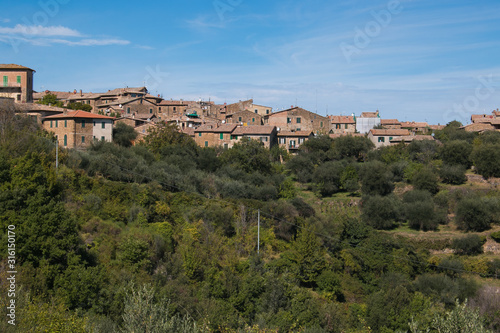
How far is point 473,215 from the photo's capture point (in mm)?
30703

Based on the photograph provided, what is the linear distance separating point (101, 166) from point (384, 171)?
21131mm

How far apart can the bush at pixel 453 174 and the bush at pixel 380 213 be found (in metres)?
7.82

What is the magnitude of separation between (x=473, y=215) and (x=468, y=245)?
2721mm

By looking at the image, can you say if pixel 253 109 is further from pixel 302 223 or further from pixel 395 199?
pixel 302 223

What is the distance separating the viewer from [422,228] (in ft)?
106

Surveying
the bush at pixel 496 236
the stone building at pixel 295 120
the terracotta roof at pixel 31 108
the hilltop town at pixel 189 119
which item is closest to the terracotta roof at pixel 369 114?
the hilltop town at pixel 189 119

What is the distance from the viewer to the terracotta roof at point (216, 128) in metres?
46.2

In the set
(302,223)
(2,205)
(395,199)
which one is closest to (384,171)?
(395,199)

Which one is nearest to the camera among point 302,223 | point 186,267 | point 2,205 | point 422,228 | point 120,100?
point 2,205

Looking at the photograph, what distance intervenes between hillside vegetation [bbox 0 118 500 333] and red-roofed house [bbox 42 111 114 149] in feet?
6.04

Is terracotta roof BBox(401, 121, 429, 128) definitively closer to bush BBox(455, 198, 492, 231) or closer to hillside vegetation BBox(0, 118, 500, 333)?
hillside vegetation BBox(0, 118, 500, 333)

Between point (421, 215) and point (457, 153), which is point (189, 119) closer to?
point (457, 153)

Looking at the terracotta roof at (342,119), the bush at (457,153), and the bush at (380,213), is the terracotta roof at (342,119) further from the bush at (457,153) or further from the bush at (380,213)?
the bush at (380,213)

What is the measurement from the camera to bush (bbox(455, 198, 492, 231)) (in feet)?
100
